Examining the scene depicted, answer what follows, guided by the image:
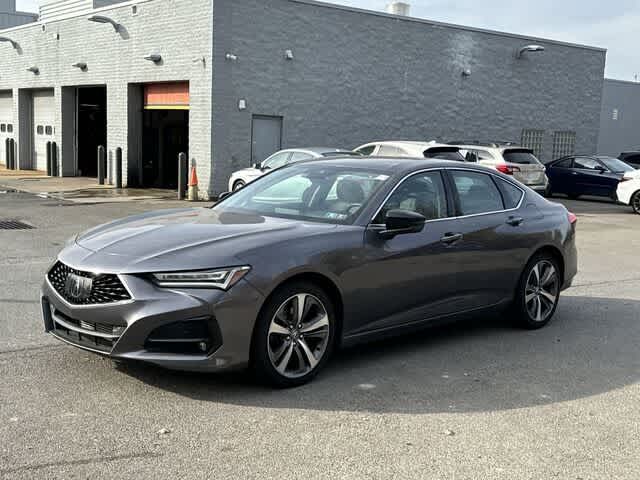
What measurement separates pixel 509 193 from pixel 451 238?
1210 mm

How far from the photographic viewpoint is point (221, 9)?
64.8 ft

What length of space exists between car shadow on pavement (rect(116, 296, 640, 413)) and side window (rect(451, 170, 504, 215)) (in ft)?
3.69

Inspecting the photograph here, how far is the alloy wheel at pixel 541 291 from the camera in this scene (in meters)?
7.09

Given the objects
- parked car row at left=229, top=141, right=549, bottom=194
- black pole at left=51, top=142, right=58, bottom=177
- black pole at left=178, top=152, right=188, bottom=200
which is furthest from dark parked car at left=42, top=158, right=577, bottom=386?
black pole at left=51, top=142, right=58, bottom=177

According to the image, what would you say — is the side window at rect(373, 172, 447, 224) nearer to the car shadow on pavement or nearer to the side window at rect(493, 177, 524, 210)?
the side window at rect(493, 177, 524, 210)

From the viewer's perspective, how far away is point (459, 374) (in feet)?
18.4

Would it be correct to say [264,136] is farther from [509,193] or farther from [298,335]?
[298,335]

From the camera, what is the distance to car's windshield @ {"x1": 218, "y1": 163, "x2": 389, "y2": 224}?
578 cm

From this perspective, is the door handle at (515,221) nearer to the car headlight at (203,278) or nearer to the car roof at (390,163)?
the car roof at (390,163)

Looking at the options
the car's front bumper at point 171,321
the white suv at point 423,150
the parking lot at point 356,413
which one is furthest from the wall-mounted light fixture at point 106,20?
the car's front bumper at point 171,321

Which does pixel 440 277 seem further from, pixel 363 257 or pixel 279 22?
pixel 279 22

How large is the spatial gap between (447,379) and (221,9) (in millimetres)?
16217

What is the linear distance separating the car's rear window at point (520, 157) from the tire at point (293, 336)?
50.1ft

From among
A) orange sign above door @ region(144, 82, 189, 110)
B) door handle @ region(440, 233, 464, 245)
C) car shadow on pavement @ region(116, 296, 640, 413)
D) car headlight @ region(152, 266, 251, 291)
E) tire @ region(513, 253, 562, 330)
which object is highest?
orange sign above door @ region(144, 82, 189, 110)
